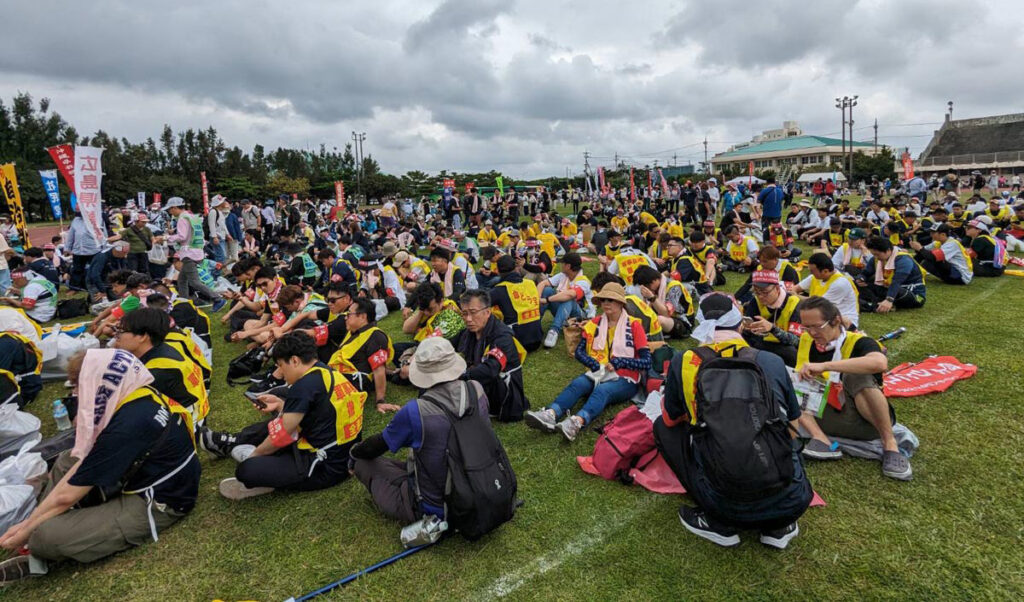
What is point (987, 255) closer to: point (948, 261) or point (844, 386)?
point (948, 261)

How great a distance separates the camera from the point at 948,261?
31.8 feet

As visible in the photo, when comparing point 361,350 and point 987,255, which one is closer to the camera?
point 361,350

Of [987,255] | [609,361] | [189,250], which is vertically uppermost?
[189,250]

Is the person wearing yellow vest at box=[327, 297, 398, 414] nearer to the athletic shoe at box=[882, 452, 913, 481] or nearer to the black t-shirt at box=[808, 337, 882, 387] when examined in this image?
the black t-shirt at box=[808, 337, 882, 387]

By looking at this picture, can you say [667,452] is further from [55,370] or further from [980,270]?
[980,270]

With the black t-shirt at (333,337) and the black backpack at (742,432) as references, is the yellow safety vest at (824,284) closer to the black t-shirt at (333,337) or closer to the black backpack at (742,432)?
the black backpack at (742,432)

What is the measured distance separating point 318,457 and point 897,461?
4.23m

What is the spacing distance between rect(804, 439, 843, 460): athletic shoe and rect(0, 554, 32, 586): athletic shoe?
5312mm

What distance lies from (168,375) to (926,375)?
7161 millimetres

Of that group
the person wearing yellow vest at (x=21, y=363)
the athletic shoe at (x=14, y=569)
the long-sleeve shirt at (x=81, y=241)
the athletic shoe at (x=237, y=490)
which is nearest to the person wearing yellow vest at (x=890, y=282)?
the athletic shoe at (x=237, y=490)

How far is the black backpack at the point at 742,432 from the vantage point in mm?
2668

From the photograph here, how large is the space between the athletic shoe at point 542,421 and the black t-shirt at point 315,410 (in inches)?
62.6

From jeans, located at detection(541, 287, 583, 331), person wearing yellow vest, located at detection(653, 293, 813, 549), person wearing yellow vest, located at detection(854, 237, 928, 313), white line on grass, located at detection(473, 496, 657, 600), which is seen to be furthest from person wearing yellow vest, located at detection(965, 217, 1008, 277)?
white line on grass, located at detection(473, 496, 657, 600)

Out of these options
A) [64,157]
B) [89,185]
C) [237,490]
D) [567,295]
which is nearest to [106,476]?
[237,490]
